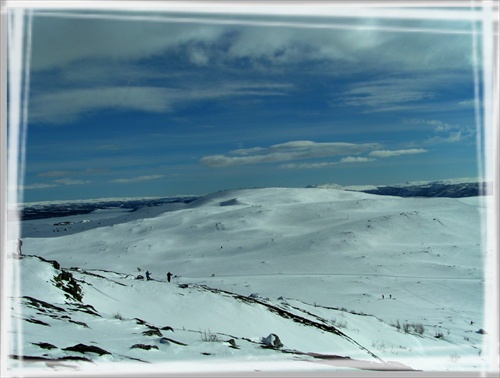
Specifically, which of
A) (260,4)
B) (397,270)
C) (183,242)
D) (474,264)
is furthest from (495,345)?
(183,242)

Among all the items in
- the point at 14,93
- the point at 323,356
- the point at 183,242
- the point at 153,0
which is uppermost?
the point at 153,0

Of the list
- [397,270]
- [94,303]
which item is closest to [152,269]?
[397,270]

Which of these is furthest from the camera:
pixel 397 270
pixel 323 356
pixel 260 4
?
pixel 397 270

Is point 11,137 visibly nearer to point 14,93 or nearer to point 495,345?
point 14,93

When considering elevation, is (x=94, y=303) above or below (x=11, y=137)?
below

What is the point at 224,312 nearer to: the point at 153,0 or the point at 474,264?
the point at 153,0

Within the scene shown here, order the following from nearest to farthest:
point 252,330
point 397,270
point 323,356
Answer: point 323,356 < point 252,330 < point 397,270

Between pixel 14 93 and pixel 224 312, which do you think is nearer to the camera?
pixel 14 93
